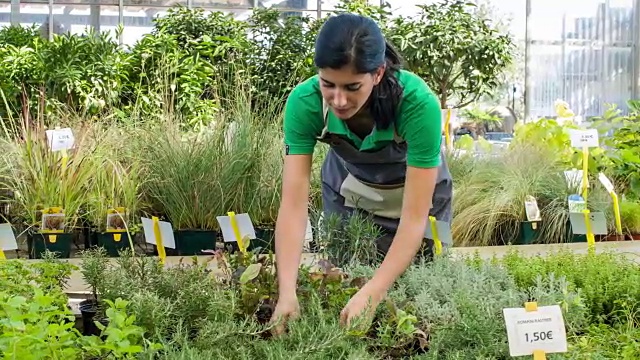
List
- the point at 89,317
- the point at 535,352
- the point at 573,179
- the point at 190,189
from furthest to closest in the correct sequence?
the point at 573,179
the point at 190,189
the point at 89,317
the point at 535,352

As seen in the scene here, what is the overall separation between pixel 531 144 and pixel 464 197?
3.26ft

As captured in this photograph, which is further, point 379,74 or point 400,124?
point 400,124

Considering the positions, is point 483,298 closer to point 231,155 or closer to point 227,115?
point 231,155

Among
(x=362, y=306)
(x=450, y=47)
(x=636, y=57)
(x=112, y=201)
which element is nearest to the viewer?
(x=362, y=306)

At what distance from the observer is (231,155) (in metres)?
4.27

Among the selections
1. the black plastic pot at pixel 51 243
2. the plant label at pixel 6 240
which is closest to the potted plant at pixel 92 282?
the plant label at pixel 6 240

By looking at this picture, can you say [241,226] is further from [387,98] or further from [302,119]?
[387,98]

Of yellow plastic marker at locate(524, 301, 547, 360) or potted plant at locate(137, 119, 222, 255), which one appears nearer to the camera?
yellow plastic marker at locate(524, 301, 547, 360)

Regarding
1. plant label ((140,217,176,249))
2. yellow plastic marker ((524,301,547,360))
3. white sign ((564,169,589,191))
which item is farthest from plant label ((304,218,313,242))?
white sign ((564,169,589,191))

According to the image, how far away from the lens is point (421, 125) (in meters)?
2.11

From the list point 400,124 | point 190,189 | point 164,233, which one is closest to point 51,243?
point 190,189

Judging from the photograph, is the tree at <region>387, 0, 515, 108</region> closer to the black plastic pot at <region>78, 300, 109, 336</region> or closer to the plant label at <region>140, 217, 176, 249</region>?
the plant label at <region>140, 217, 176, 249</region>

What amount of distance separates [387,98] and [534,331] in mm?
748

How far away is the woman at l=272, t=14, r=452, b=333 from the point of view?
74.5 inches
